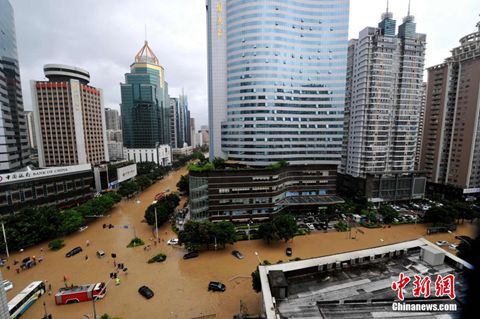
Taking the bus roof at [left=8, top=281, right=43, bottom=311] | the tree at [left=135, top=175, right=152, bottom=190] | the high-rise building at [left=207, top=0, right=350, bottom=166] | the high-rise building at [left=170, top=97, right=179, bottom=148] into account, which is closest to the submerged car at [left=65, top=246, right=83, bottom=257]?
the bus roof at [left=8, top=281, right=43, bottom=311]

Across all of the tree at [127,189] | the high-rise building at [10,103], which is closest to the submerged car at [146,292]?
the tree at [127,189]

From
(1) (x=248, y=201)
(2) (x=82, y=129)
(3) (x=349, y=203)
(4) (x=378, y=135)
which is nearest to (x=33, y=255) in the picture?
(1) (x=248, y=201)

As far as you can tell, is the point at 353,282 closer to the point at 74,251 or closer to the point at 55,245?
the point at 74,251

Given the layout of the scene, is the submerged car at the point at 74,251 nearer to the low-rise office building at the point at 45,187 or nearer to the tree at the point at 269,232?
the low-rise office building at the point at 45,187

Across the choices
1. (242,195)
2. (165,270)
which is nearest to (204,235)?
(165,270)

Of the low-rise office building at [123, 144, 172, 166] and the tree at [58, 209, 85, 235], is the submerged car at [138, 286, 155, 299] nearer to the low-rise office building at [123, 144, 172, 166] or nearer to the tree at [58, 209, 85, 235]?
the tree at [58, 209, 85, 235]
